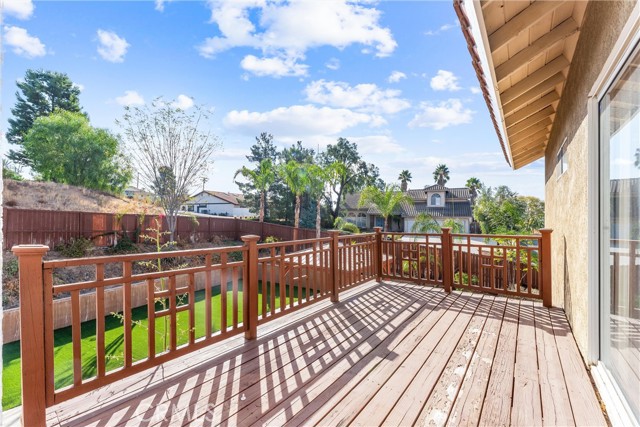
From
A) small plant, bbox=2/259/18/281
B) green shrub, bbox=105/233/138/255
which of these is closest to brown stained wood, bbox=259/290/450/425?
small plant, bbox=2/259/18/281

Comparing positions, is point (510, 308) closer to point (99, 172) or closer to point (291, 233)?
point (291, 233)

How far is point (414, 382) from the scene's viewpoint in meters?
2.22

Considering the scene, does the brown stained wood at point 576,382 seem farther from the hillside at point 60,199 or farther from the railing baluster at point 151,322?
the hillside at point 60,199

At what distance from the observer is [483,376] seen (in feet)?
7.55

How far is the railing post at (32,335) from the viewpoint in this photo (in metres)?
1.72

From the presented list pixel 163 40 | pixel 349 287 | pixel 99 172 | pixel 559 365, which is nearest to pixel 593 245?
pixel 559 365

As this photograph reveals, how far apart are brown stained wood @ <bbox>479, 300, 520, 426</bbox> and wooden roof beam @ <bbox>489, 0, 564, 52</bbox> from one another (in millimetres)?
2568

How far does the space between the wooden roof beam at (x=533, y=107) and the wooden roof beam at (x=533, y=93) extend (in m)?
0.28

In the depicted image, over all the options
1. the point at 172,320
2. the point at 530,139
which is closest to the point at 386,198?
the point at 530,139

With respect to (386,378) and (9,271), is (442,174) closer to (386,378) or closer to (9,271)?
(9,271)

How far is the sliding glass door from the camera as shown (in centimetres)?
157

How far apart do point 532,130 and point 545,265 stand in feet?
8.81

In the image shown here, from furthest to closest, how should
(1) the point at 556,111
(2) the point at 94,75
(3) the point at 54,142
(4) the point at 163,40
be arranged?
(3) the point at 54,142 < (2) the point at 94,75 < (4) the point at 163,40 < (1) the point at 556,111

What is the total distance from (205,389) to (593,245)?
3016 millimetres
